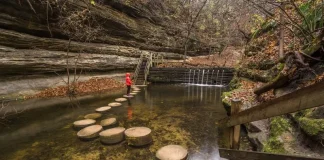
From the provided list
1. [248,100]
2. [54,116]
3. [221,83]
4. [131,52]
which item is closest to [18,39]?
[54,116]

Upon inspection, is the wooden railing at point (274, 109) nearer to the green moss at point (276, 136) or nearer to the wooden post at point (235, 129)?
the wooden post at point (235, 129)

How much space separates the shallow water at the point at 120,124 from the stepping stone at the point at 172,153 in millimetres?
361

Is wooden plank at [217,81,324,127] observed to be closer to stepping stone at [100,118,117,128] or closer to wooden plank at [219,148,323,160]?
wooden plank at [219,148,323,160]

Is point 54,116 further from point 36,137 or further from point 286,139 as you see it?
point 286,139

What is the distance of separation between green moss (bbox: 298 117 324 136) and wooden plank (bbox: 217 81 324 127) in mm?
1288

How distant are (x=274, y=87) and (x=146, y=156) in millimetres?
4463

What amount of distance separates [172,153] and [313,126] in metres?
3.10

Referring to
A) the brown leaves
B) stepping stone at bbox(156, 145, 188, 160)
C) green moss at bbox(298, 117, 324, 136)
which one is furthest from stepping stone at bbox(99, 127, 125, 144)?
the brown leaves

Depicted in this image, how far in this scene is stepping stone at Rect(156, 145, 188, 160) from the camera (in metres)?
4.45

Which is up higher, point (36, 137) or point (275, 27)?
point (275, 27)

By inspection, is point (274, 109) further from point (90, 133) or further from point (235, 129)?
point (90, 133)

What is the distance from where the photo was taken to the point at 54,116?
806cm

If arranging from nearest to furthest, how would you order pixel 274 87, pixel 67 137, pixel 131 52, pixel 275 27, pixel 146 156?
pixel 146 156 → pixel 274 87 → pixel 67 137 → pixel 275 27 → pixel 131 52

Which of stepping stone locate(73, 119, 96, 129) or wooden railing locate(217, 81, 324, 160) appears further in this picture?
stepping stone locate(73, 119, 96, 129)
